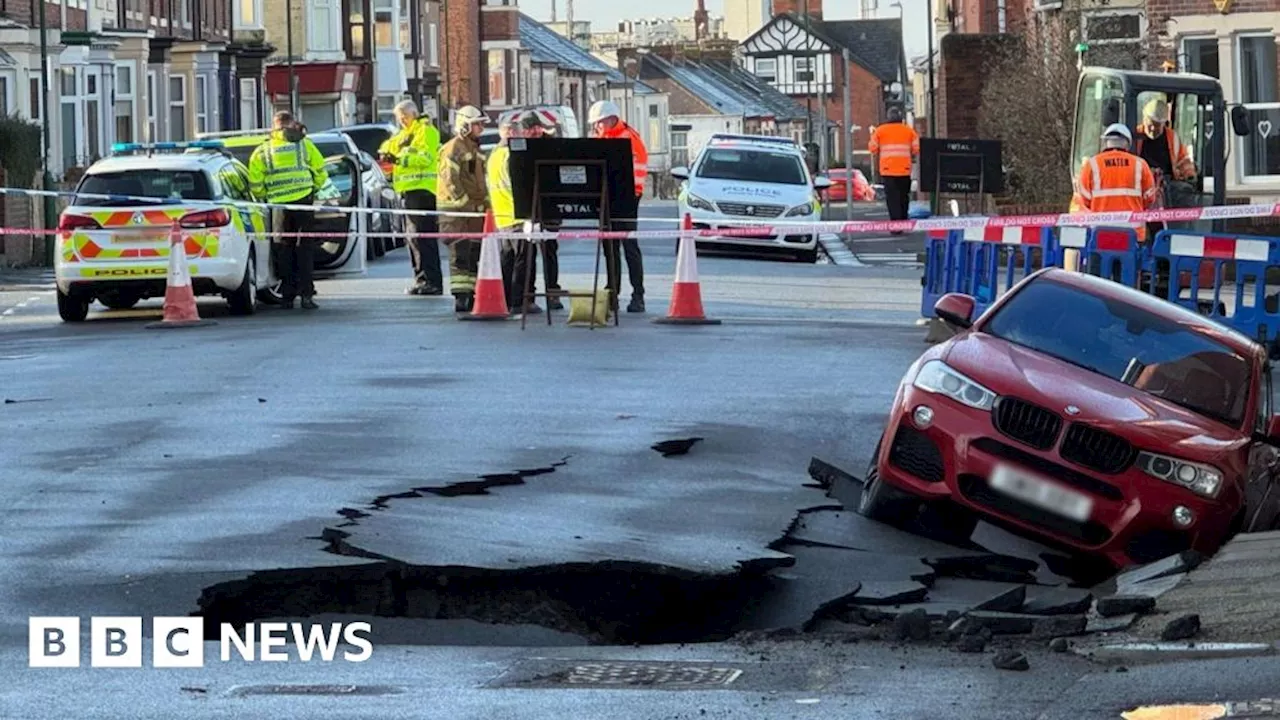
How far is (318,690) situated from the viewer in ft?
25.0

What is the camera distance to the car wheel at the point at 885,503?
1115 cm

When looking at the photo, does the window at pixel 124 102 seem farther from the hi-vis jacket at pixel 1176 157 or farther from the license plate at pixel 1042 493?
the license plate at pixel 1042 493

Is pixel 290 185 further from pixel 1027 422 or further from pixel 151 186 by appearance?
pixel 1027 422

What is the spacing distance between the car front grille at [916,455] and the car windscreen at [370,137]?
3155cm

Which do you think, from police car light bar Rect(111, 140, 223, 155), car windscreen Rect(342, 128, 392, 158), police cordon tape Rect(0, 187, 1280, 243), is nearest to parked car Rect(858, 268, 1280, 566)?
police cordon tape Rect(0, 187, 1280, 243)

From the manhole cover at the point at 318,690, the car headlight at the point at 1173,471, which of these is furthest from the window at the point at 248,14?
the manhole cover at the point at 318,690

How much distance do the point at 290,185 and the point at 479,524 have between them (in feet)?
43.9

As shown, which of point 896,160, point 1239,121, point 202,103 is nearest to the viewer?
point 1239,121

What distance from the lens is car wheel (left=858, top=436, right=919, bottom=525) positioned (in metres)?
11.1

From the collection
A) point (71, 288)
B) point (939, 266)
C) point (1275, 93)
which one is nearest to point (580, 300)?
point (939, 266)

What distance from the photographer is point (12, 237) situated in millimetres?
36406

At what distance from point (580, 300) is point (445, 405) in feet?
20.1

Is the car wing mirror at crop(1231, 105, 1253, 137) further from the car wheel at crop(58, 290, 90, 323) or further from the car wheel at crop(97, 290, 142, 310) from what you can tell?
the car wheel at crop(58, 290, 90, 323)

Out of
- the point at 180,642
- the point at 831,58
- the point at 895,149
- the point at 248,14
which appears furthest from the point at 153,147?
the point at 831,58
